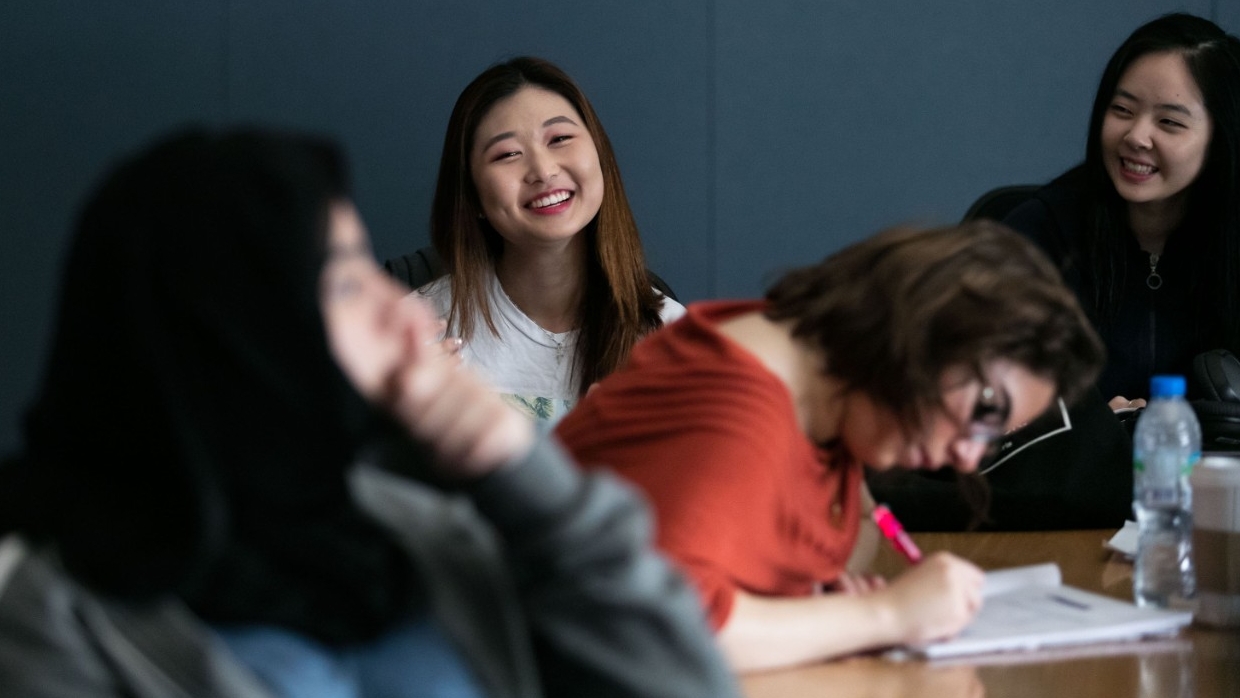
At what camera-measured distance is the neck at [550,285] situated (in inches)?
102

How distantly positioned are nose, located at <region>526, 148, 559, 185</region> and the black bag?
1.18 meters

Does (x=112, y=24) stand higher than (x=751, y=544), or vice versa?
(x=112, y=24)

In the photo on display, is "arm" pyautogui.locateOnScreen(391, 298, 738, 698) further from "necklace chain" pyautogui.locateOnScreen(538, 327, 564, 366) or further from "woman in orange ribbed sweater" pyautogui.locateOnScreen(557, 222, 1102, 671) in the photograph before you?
"necklace chain" pyautogui.locateOnScreen(538, 327, 564, 366)

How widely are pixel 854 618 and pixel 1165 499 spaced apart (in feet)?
1.64

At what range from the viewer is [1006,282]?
1191 millimetres

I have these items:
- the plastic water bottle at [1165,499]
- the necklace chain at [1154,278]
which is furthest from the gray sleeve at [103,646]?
the necklace chain at [1154,278]

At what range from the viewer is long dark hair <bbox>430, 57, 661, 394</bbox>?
8.29 feet

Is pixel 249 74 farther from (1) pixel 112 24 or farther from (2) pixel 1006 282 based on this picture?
(2) pixel 1006 282

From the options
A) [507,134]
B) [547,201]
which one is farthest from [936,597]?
[507,134]

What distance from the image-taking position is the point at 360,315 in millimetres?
735

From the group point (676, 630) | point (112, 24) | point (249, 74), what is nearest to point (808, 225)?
point (249, 74)

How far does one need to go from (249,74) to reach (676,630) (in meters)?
2.66

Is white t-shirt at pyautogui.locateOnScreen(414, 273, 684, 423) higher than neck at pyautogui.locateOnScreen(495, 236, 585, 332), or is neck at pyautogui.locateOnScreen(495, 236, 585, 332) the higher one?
neck at pyautogui.locateOnScreen(495, 236, 585, 332)

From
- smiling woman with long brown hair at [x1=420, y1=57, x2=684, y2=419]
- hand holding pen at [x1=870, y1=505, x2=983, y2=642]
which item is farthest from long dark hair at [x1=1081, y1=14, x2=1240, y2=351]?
hand holding pen at [x1=870, y1=505, x2=983, y2=642]
